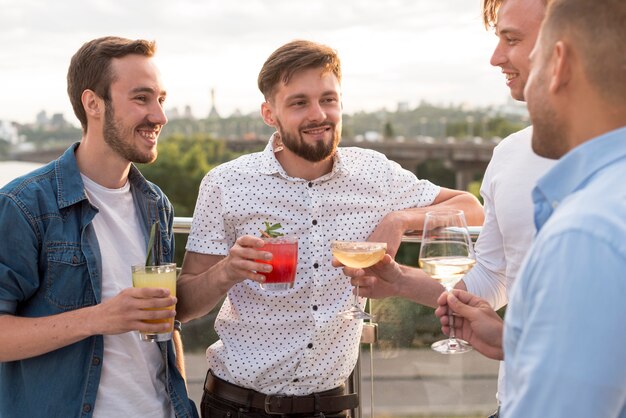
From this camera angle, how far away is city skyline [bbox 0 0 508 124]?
10669cm

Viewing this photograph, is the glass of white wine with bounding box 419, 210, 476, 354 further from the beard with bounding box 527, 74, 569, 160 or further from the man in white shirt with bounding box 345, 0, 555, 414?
the beard with bounding box 527, 74, 569, 160

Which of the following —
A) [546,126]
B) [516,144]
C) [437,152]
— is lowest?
[437,152]

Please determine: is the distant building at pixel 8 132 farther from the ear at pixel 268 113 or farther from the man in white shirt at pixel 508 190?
the man in white shirt at pixel 508 190

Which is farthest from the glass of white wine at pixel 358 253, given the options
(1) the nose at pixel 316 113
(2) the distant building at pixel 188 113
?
(2) the distant building at pixel 188 113

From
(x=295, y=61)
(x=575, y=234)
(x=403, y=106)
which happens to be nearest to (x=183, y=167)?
(x=403, y=106)

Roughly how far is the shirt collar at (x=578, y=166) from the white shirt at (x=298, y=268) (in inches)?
70.9

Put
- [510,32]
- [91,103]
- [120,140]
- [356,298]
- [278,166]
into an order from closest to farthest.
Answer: [510,32] < [356,298] < [120,140] < [91,103] < [278,166]

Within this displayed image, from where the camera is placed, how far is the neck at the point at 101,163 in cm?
346

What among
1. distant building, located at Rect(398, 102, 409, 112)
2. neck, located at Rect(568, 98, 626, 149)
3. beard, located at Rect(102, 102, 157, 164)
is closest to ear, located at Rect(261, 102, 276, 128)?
beard, located at Rect(102, 102, 157, 164)

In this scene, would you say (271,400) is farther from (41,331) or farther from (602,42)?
(602,42)

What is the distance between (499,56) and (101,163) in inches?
58.9

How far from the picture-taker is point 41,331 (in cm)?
310

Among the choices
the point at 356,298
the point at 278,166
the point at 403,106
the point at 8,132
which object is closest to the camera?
the point at 356,298

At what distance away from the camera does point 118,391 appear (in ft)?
10.7
